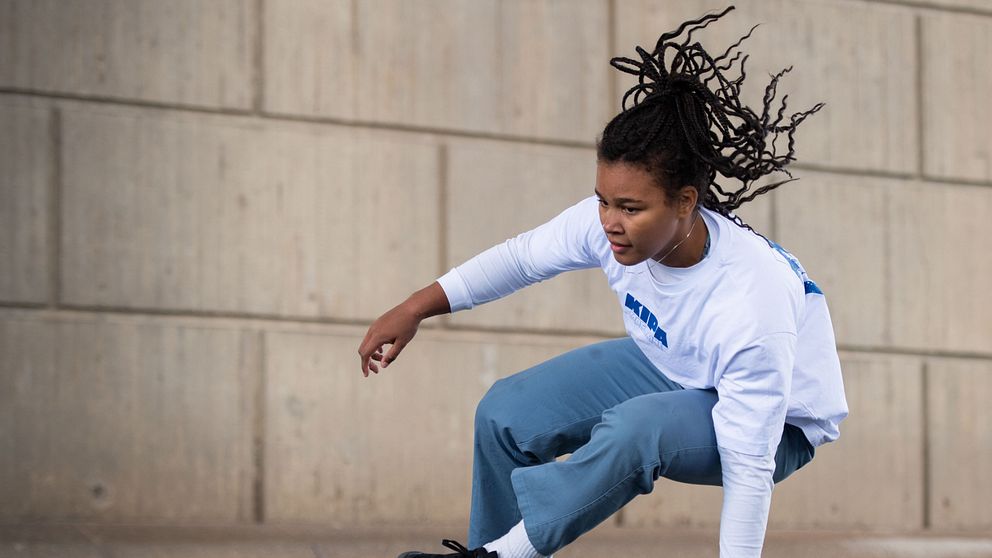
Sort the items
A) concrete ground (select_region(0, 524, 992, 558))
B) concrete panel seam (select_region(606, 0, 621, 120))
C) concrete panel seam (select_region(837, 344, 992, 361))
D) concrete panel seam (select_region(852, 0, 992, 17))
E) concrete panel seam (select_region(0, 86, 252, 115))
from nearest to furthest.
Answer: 1. concrete ground (select_region(0, 524, 992, 558))
2. concrete panel seam (select_region(0, 86, 252, 115))
3. concrete panel seam (select_region(606, 0, 621, 120))
4. concrete panel seam (select_region(837, 344, 992, 361))
5. concrete panel seam (select_region(852, 0, 992, 17))

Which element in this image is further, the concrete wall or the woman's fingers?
the concrete wall

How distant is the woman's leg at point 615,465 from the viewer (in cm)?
319

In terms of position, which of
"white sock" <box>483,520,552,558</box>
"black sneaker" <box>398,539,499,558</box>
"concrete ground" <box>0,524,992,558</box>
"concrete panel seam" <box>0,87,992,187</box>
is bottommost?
"concrete ground" <box>0,524,992,558</box>

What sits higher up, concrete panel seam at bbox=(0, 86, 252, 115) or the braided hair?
concrete panel seam at bbox=(0, 86, 252, 115)

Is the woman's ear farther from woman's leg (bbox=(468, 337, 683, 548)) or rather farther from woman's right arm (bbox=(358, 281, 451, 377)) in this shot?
woman's right arm (bbox=(358, 281, 451, 377))

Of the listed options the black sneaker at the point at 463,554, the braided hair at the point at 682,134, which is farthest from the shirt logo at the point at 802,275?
the black sneaker at the point at 463,554

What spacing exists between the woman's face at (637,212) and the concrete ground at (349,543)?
211 cm

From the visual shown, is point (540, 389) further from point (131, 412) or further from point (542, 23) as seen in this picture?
point (542, 23)

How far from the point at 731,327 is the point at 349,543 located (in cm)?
238

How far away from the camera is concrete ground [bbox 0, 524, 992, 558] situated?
461 centimetres

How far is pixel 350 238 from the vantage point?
213 inches

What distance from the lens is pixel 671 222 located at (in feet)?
10.4

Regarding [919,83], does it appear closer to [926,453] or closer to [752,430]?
[926,453]

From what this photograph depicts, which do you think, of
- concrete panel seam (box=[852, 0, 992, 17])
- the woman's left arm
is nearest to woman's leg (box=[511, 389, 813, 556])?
the woman's left arm
